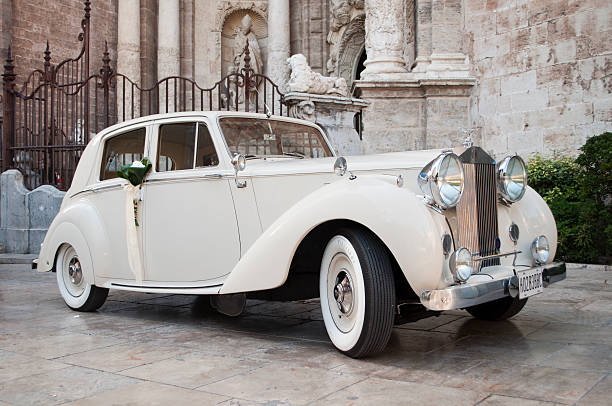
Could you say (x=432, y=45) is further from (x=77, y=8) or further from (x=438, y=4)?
(x=77, y=8)

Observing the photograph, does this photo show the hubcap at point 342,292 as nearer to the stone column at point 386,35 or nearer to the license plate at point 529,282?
the license plate at point 529,282

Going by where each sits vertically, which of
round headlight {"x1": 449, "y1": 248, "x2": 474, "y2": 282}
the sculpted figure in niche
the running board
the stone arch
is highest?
the sculpted figure in niche

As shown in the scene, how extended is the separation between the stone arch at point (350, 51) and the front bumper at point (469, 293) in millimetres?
13568

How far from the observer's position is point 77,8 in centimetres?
1795

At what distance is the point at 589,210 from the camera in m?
7.74

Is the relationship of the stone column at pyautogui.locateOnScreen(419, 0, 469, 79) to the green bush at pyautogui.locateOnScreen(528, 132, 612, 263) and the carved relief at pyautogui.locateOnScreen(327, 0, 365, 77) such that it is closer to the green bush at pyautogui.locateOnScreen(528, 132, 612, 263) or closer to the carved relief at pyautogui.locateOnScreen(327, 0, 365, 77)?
the green bush at pyautogui.locateOnScreen(528, 132, 612, 263)

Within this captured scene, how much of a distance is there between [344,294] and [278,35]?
1405cm

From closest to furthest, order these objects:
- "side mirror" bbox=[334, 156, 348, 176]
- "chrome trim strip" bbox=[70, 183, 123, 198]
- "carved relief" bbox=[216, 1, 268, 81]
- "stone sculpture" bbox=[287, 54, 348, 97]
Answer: "side mirror" bbox=[334, 156, 348, 176] → "chrome trim strip" bbox=[70, 183, 123, 198] → "stone sculpture" bbox=[287, 54, 348, 97] → "carved relief" bbox=[216, 1, 268, 81]

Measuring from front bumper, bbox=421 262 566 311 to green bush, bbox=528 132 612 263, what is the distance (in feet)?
14.9

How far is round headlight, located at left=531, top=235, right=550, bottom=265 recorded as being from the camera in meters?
3.97

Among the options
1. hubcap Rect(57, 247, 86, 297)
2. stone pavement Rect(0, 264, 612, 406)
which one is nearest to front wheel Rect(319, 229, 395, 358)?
stone pavement Rect(0, 264, 612, 406)

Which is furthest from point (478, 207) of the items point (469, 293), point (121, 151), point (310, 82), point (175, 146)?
point (310, 82)

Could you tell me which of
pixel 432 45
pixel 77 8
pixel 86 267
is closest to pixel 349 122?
pixel 432 45

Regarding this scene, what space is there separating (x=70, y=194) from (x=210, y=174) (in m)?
1.95
